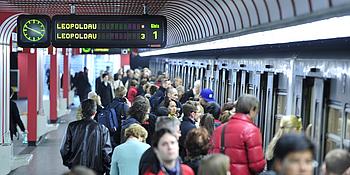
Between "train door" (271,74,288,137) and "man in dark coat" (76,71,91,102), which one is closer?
"train door" (271,74,288,137)

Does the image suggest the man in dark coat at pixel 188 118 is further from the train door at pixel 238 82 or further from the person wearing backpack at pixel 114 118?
the train door at pixel 238 82

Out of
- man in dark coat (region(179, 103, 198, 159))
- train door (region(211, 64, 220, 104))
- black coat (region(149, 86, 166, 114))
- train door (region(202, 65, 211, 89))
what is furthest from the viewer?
train door (region(202, 65, 211, 89))

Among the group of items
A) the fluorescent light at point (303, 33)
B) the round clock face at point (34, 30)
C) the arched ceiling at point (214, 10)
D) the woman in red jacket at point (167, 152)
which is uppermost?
the arched ceiling at point (214, 10)

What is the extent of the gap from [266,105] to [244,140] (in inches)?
97.9

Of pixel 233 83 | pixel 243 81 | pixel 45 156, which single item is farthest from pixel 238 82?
pixel 45 156

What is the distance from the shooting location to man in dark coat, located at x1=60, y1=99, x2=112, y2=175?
7.36 m

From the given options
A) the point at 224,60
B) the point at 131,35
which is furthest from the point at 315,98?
the point at 224,60

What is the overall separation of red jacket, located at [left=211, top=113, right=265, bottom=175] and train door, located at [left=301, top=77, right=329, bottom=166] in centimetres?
52

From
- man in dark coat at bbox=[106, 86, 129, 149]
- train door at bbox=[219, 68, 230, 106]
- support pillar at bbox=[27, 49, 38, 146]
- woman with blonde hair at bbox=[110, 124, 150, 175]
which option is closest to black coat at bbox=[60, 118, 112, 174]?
woman with blonde hair at bbox=[110, 124, 150, 175]

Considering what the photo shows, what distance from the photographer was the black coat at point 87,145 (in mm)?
7367

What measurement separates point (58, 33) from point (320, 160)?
5683 mm

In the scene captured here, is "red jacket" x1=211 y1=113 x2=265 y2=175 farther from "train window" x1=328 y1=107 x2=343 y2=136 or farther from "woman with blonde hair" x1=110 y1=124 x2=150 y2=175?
"woman with blonde hair" x1=110 y1=124 x2=150 y2=175

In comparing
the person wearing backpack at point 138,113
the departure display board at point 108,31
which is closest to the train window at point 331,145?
the person wearing backpack at point 138,113

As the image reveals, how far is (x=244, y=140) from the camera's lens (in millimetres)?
5859
